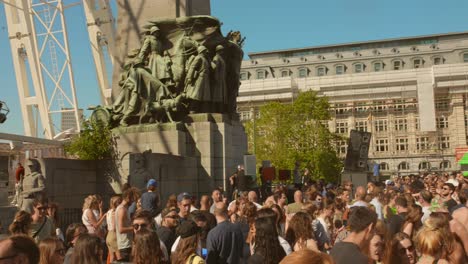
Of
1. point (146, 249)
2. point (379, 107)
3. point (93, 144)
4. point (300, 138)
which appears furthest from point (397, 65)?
point (146, 249)

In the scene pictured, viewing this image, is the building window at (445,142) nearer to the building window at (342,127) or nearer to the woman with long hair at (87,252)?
Result: the building window at (342,127)

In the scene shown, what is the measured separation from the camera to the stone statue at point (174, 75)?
55.9ft

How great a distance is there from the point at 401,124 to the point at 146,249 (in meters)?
76.2

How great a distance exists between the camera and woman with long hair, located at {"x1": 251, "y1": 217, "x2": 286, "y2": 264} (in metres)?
5.32

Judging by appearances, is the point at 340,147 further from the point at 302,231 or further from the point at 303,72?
the point at 302,231

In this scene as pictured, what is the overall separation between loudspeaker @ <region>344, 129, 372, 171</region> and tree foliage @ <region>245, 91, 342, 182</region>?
1173 inches

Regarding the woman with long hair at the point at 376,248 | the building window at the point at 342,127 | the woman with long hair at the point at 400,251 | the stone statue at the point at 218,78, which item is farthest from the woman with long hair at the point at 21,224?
the building window at the point at 342,127

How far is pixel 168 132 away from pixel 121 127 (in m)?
1.60

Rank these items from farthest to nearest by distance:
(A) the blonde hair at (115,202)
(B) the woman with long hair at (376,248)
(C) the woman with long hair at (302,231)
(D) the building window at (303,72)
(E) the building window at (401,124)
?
(D) the building window at (303,72) < (E) the building window at (401,124) < (A) the blonde hair at (115,202) < (C) the woman with long hair at (302,231) < (B) the woman with long hair at (376,248)

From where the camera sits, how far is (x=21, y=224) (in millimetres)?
6070

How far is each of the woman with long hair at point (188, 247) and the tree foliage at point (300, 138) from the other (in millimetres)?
44456

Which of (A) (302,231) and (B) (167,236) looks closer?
(A) (302,231)

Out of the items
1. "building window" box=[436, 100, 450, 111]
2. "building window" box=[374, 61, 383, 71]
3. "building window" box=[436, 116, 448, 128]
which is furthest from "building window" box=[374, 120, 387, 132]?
"building window" box=[374, 61, 383, 71]

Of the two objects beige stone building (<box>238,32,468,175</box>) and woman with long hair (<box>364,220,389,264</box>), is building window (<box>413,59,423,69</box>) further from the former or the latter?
woman with long hair (<box>364,220,389,264</box>)
